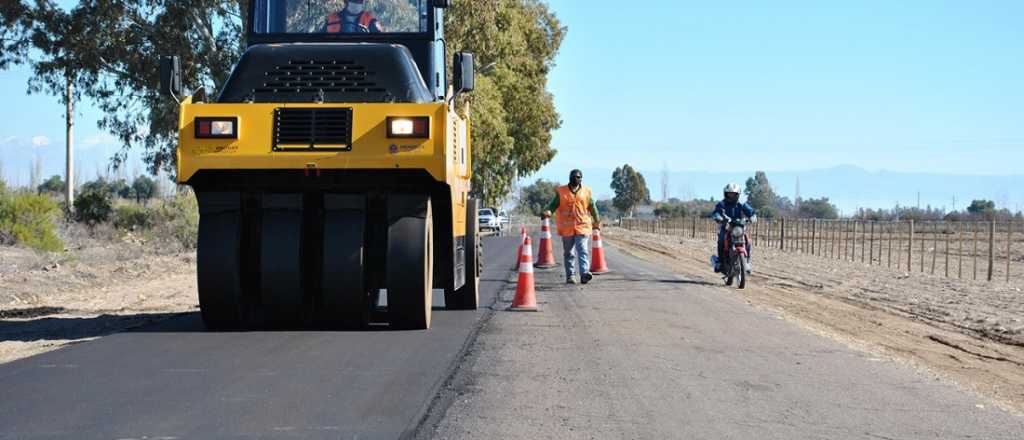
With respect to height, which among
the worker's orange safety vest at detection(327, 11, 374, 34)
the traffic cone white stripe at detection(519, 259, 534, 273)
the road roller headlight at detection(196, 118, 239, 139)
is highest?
the worker's orange safety vest at detection(327, 11, 374, 34)

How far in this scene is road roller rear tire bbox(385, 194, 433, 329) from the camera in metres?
11.5

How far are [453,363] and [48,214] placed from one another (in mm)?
24688

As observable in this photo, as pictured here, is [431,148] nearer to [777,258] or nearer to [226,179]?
[226,179]

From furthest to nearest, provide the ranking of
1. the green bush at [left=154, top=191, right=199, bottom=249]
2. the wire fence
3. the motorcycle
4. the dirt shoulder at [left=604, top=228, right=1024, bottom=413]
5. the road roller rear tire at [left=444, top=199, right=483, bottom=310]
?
the green bush at [left=154, top=191, right=199, bottom=249]
the wire fence
the motorcycle
the road roller rear tire at [left=444, top=199, right=483, bottom=310]
the dirt shoulder at [left=604, top=228, right=1024, bottom=413]

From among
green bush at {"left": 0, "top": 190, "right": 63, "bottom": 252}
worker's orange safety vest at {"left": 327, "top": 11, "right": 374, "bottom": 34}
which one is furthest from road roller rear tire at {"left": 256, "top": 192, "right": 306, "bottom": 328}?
green bush at {"left": 0, "top": 190, "right": 63, "bottom": 252}

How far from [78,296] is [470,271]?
7195 millimetres

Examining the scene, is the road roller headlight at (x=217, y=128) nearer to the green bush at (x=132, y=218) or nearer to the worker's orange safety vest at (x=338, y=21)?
the worker's orange safety vest at (x=338, y=21)

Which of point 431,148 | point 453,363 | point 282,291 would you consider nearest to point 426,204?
point 431,148

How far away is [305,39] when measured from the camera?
1291 cm

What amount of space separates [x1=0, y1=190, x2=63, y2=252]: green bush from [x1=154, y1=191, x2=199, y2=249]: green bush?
14.0 feet

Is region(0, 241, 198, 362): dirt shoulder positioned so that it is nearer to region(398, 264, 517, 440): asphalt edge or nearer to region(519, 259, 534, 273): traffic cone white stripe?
region(398, 264, 517, 440): asphalt edge

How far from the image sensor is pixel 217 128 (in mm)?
11039

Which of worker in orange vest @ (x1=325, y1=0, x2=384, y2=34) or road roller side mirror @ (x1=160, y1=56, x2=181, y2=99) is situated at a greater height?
worker in orange vest @ (x1=325, y1=0, x2=384, y2=34)

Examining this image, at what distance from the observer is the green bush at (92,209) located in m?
40.0
